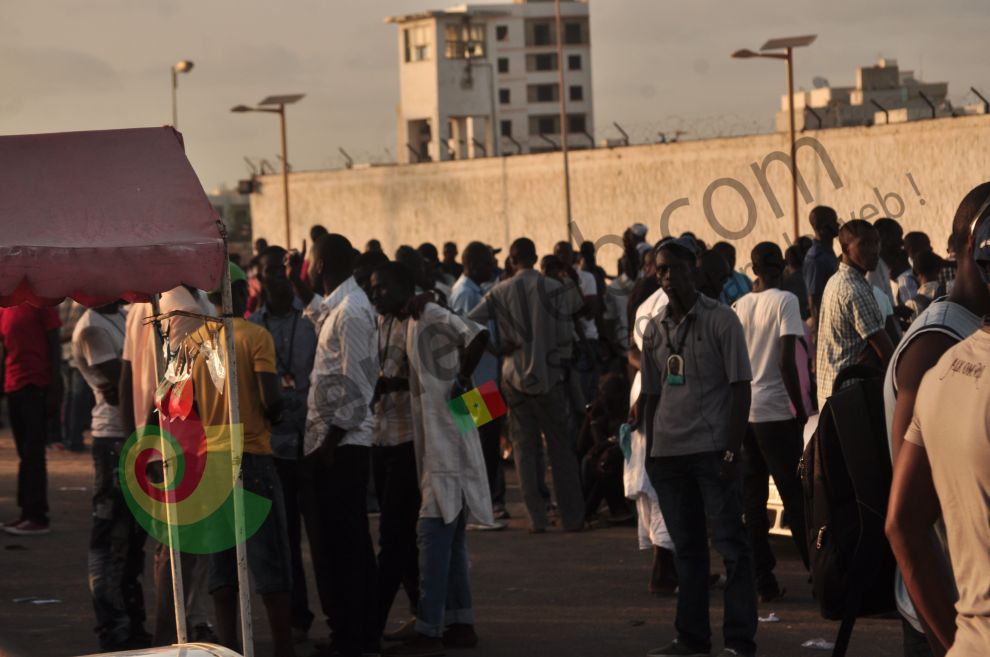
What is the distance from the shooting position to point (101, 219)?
496 cm

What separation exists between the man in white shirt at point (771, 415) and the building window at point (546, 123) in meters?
90.8

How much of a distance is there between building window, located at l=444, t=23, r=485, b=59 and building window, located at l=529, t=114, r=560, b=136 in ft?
74.7

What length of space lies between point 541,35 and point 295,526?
93442 millimetres

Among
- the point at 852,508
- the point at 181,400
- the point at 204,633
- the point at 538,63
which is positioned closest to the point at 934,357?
the point at 852,508

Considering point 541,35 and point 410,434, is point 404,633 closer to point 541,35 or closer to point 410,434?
point 410,434

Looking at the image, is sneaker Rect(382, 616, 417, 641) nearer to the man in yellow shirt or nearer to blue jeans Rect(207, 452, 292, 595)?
the man in yellow shirt

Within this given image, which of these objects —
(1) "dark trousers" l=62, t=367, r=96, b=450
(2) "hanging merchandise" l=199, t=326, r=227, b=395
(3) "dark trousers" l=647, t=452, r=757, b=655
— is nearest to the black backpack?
(2) "hanging merchandise" l=199, t=326, r=227, b=395

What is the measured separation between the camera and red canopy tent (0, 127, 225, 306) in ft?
15.6

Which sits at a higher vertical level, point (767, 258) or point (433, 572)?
point (767, 258)

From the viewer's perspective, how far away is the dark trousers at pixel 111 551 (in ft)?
25.2

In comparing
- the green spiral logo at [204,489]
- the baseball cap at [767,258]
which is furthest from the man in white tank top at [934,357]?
the baseball cap at [767,258]

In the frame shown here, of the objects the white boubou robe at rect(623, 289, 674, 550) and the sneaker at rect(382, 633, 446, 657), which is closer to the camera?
the sneaker at rect(382, 633, 446, 657)

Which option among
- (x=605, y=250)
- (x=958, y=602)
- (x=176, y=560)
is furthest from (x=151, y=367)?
A: (x=605, y=250)

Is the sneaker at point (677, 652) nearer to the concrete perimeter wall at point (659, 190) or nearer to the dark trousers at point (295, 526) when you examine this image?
the dark trousers at point (295, 526)
